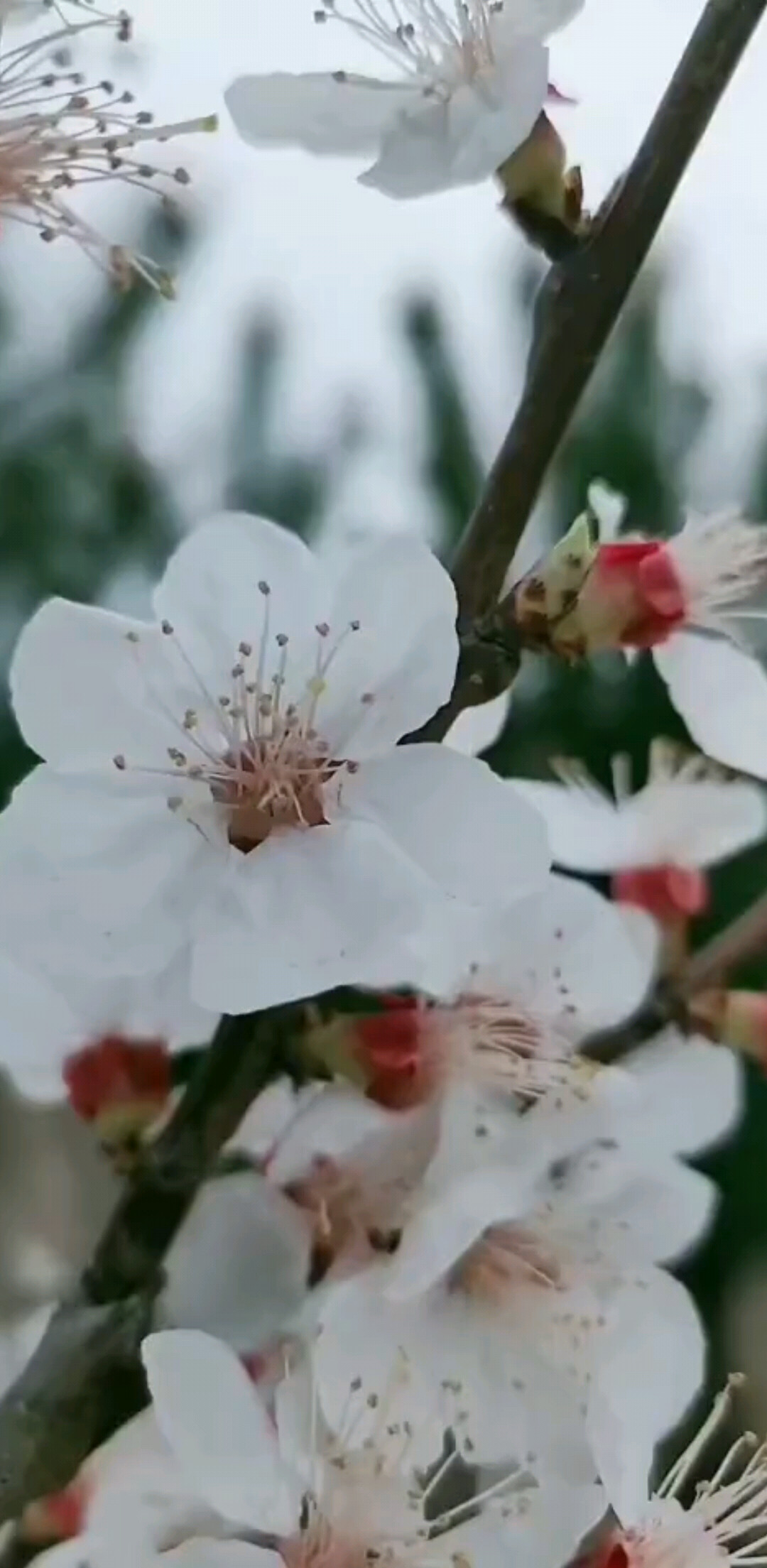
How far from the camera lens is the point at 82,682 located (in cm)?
34

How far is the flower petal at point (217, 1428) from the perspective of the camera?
354mm

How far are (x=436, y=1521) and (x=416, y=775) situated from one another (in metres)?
0.16

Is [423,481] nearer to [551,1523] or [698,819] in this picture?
[698,819]

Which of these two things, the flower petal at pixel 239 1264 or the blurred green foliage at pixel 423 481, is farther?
the blurred green foliage at pixel 423 481

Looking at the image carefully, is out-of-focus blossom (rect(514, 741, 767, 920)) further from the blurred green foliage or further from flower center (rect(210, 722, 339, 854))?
the blurred green foliage

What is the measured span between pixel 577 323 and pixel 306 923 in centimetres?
12

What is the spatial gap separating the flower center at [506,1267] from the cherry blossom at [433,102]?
21cm

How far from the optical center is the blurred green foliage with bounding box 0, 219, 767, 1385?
1.41 m

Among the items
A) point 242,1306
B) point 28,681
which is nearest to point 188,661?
point 28,681

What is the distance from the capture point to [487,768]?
332mm

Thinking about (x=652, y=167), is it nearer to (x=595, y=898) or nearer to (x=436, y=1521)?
(x=595, y=898)

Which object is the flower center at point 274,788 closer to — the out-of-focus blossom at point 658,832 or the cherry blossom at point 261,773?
the cherry blossom at point 261,773

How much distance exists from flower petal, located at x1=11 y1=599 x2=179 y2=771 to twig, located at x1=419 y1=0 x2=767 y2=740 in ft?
0.18

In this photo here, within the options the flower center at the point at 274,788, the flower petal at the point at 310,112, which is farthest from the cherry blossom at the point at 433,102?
the flower center at the point at 274,788
